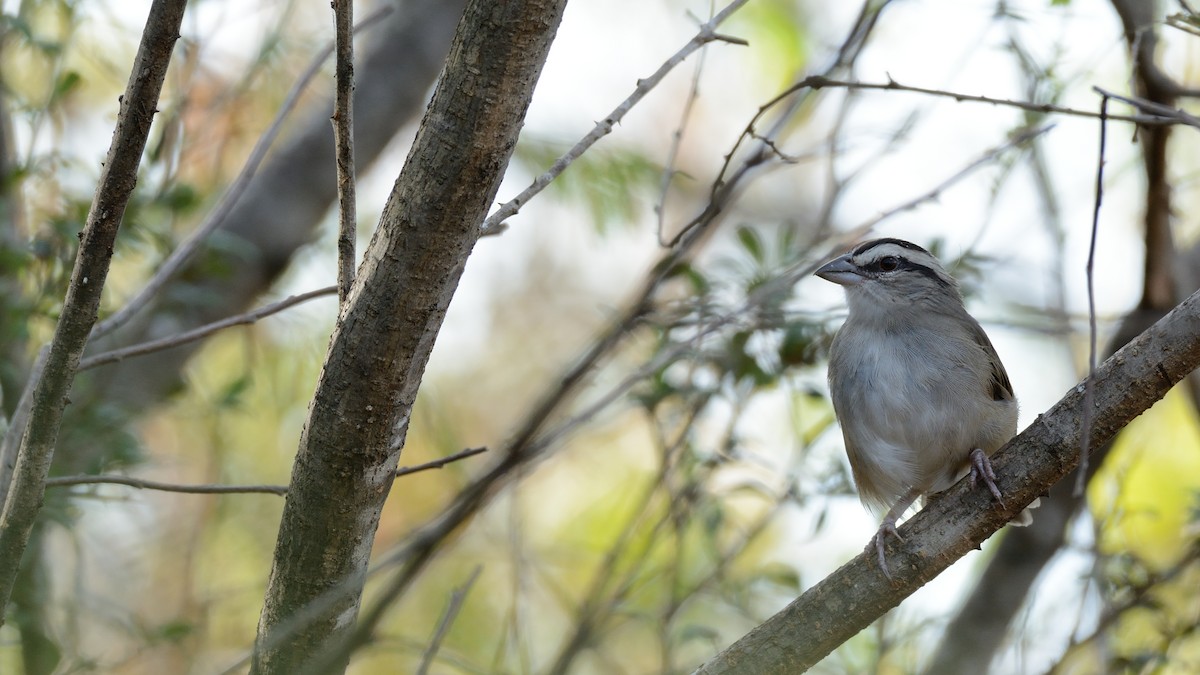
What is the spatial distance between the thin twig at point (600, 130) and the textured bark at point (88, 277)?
0.71m

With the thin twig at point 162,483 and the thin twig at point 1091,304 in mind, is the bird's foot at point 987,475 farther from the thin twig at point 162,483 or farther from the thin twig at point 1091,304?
the thin twig at point 162,483

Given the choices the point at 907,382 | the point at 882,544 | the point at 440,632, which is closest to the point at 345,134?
the point at 440,632

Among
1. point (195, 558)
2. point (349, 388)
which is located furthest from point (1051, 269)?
point (195, 558)

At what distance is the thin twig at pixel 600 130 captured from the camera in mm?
2521

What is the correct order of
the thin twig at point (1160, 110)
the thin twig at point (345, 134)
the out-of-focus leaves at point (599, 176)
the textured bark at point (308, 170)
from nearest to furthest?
the thin twig at point (345, 134)
the thin twig at point (1160, 110)
the textured bark at point (308, 170)
the out-of-focus leaves at point (599, 176)

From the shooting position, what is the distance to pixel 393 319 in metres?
2.21

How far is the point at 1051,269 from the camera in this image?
501 cm

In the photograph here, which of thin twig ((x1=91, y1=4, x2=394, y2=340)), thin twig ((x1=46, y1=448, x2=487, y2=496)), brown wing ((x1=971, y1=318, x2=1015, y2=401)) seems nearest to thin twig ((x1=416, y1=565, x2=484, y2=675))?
thin twig ((x1=46, y1=448, x2=487, y2=496))

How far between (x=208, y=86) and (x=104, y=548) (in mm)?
2856

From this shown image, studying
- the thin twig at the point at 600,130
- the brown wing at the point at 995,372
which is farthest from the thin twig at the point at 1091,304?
the brown wing at the point at 995,372

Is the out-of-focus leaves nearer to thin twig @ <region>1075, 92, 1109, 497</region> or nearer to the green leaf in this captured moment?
the green leaf

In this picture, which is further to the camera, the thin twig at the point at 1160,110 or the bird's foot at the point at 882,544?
the bird's foot at the point at 882,544

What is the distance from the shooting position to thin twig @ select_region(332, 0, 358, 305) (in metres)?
2.29

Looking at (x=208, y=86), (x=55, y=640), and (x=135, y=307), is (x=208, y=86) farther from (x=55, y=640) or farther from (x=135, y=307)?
(x=135, y=307)
